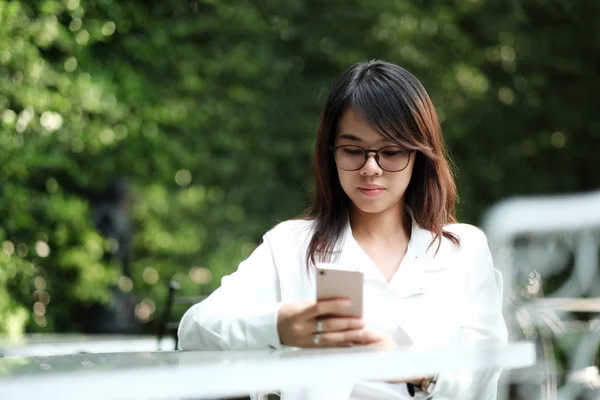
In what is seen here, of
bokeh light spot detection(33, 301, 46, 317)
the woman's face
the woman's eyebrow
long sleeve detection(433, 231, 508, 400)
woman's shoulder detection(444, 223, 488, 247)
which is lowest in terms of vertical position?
bokeh light spot detection(33, 301, 46, 317)

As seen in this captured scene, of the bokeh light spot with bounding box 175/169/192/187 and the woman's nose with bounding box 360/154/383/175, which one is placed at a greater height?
the bokeh light spot with bounding box 175/169/192/187

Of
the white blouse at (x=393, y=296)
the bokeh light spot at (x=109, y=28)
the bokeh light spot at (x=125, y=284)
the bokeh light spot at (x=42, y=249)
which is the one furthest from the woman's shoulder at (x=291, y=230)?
the bokeh light spot at (x=125, y=284)

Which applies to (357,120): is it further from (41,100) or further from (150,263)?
(150,263)

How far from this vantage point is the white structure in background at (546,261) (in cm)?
131

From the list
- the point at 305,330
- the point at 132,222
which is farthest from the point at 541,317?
the point at 132,222

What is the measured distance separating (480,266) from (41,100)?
3608 millimetres

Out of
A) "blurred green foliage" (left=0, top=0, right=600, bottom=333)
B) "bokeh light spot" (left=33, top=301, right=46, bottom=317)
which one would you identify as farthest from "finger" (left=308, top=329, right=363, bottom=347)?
"bokeh light spot" (left=33, top=301, right=46, bottom=317)

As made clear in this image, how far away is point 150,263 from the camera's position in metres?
7.50

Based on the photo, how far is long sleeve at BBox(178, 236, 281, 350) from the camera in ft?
6.08

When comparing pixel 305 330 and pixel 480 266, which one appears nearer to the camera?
pixel 305 330

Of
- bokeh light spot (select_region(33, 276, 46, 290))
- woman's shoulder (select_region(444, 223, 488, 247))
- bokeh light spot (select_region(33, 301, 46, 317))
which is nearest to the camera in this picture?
woman's shoulder (select_region(444, 223, 488, 247))

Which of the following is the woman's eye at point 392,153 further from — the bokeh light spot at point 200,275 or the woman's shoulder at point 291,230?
the bokeh light spot at point 200,275

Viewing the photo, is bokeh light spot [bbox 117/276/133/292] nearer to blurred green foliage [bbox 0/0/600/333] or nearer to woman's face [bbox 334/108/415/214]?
blurred green foliage [bbox 0/0/600/333]

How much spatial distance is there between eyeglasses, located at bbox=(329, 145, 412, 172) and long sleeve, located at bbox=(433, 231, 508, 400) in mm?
298
